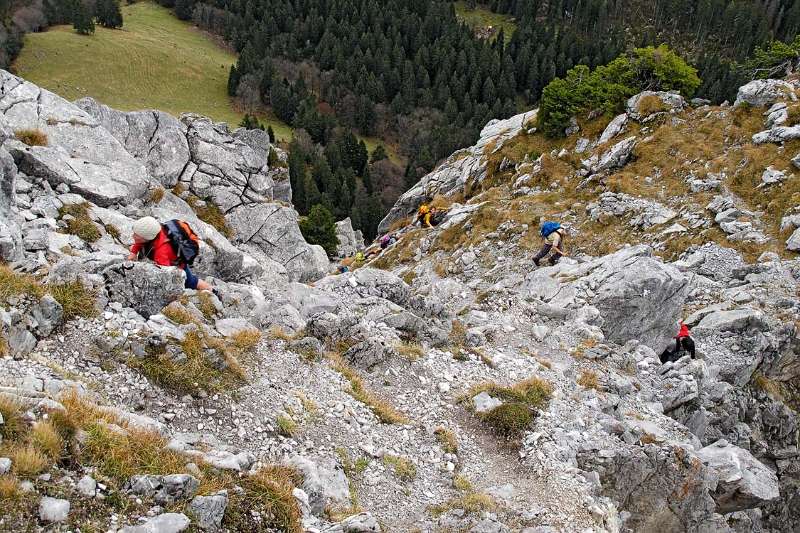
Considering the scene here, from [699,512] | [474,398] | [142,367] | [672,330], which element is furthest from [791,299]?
[142,367]

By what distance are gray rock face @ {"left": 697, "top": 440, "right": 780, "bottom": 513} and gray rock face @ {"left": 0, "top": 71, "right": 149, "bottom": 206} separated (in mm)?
25398

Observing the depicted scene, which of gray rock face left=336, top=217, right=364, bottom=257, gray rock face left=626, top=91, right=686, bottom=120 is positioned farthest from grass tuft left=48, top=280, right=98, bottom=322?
gray rock face left=336, top=217, right=364, bottom=257

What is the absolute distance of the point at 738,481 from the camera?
17125 millimetres

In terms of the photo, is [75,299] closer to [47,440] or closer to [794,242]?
[47,440]

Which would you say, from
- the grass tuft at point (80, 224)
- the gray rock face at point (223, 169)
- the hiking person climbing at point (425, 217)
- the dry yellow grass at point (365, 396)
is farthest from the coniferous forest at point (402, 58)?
the dry yellow grass at point (365, 396)

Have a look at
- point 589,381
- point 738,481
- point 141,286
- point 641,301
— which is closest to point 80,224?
point 141,286

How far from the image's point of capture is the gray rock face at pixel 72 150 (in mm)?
22281

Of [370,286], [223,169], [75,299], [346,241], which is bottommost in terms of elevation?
[346,241]

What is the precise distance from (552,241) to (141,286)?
22.3m

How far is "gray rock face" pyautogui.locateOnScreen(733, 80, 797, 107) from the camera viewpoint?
40.6 metres

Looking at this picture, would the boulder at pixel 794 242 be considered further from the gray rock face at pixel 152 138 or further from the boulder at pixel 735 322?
the gray rock face at pixel 152 138

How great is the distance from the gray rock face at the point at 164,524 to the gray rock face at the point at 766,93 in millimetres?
48005

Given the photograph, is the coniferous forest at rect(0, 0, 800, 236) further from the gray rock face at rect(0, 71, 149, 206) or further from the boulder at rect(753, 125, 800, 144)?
the gray rock face at rect(0, 71, 149, 206)

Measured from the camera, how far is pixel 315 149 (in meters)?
127
